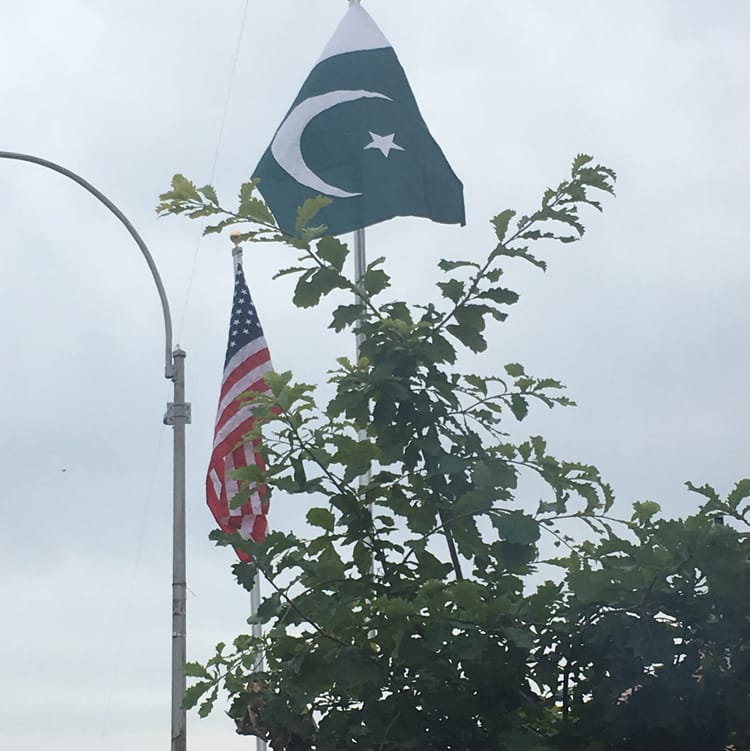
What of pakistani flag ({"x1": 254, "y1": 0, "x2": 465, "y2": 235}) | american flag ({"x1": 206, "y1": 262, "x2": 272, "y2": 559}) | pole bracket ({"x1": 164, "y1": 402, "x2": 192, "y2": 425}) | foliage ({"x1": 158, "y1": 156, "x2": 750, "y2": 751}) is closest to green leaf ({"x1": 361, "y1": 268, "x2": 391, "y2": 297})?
foliage ({"x1": 158, "y1": 156, "x2": 750, "y2": 751})

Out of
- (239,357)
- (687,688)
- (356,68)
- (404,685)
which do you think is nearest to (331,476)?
(404,685)

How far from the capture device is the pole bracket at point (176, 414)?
490 inches

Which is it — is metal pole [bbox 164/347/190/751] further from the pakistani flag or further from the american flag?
the pakistani flag

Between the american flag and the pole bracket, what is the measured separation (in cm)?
46

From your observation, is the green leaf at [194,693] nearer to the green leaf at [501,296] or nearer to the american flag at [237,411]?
the green leaf at [501,296]

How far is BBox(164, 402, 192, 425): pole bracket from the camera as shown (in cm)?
A: 1245

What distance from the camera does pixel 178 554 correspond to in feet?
39.2

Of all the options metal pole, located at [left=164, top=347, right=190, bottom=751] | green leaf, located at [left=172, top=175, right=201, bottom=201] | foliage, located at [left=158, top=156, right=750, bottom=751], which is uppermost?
metal pole, located at [left=164, top=347, right=190, bottom=751]

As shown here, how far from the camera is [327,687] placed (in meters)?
4.61

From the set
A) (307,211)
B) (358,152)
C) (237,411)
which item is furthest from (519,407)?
(237,411)

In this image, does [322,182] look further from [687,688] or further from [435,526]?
[687,688]

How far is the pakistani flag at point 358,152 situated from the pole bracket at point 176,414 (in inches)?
80.0

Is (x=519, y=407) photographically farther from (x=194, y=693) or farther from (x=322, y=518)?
(x=194, y=693)

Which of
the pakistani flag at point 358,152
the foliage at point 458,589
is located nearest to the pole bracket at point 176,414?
the pakistani flag at point 358,152
